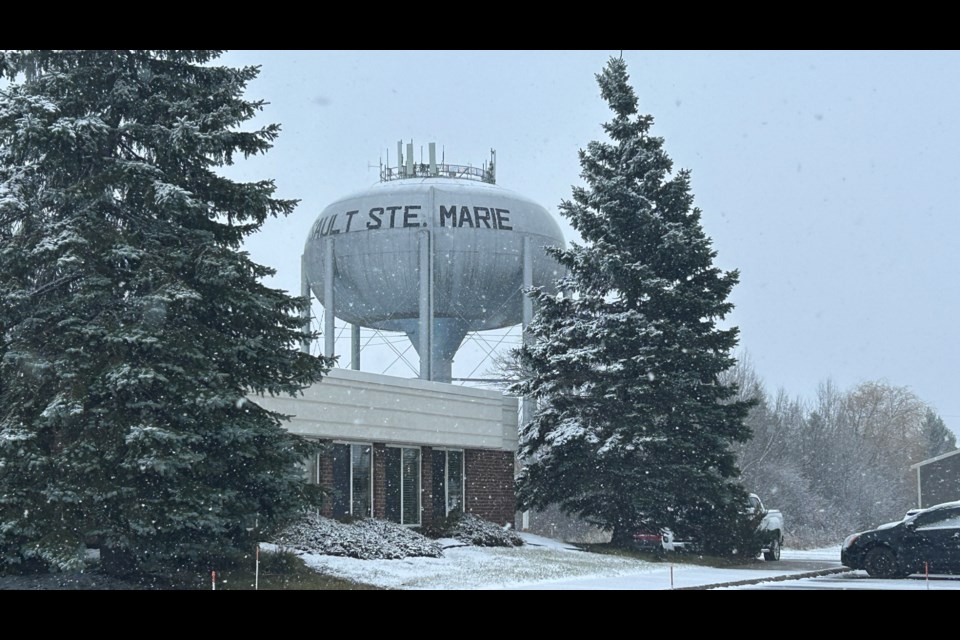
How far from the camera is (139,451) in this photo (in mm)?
18781

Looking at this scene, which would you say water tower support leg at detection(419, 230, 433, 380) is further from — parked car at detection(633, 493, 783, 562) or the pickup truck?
the pickup truck

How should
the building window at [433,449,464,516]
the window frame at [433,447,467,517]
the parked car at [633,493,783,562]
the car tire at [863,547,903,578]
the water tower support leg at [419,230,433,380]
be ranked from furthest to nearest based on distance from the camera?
the water tower support leg at [419,230,433,380] → the window frame at [433,447,467,517] → the building window at [433,449,464,516] → the parked car at [633,493,783,562] → the car tire at [863,547,903,578]

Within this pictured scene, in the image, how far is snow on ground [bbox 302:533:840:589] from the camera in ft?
73.1

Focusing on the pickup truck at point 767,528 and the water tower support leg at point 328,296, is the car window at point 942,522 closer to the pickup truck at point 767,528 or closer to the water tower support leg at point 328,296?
the pickup truck at point 767,528

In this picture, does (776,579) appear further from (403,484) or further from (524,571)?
(403,484)

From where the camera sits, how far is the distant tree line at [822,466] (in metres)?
60.6

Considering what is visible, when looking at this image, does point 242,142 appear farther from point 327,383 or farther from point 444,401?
point 444,401

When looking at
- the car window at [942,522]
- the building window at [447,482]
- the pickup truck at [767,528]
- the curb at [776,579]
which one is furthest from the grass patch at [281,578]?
the pickup truck at [767,528]

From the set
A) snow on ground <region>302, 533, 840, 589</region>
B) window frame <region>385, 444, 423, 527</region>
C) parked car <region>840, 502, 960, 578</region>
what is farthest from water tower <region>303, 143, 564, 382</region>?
parked car <region>840, 502, 960, 578</region>

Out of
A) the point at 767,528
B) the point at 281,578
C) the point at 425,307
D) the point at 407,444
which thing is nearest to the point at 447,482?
the point at 407,444

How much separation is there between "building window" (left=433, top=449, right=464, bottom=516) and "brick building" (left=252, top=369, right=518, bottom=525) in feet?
0.09

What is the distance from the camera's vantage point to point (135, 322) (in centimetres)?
2022

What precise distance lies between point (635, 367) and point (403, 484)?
21.7ft

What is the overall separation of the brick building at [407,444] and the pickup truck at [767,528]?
6696 mm
